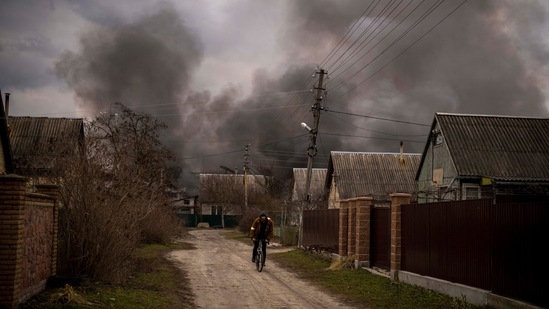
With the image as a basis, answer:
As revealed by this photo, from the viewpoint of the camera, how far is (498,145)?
27.8 meters

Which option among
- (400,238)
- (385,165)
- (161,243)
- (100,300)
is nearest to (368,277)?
(400,238)

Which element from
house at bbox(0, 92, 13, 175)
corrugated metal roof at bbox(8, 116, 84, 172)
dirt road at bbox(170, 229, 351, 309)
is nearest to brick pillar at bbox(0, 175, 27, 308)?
dirt road at bbox(170, 229, 351, 309)

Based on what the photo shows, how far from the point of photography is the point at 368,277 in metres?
16.4

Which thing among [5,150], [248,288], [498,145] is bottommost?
[248,288]

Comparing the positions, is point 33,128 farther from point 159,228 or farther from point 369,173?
point 369,173

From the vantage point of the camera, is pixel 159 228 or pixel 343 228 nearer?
pixel 343 228

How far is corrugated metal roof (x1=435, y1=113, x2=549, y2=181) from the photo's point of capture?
26500mm

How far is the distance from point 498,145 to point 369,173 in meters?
15.6

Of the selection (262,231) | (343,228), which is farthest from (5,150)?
(343,228)

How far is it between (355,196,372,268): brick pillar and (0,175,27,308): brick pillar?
11.5 meters

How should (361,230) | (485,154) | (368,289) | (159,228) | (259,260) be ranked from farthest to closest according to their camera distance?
(159,228) → (485,154) → (259,260) → (361,230) → (368,289)

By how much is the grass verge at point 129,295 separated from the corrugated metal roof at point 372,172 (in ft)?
86.5

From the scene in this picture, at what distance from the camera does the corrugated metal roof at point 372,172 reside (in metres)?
41.6

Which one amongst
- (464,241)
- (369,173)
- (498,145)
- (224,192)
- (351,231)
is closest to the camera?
(464,241)
